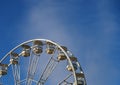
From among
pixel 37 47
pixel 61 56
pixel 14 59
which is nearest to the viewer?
pixel 61 56

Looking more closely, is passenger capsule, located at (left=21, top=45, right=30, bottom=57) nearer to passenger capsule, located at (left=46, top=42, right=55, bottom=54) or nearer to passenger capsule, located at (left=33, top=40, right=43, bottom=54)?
passenger capsule, located at (left=33, top=40, right=43, bottom=54)

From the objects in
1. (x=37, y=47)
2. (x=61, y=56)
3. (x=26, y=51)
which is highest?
(x=37, y=47)

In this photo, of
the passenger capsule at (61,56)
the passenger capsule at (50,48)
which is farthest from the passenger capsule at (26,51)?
the passenger capsule at (61,56)

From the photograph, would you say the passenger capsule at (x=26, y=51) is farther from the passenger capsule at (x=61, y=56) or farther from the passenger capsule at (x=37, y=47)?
the passenger capsule at (x=61, y=56)

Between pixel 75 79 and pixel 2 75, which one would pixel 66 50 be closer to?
pixel 75 79

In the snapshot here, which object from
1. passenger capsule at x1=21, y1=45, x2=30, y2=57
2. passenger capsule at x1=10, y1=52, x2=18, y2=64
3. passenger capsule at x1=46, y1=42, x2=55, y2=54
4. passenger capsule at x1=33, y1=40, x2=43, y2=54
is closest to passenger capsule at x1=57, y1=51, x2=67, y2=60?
passenger capsule at x1=46, y1=42, x2=55, y2=54

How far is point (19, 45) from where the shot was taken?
3391 cm

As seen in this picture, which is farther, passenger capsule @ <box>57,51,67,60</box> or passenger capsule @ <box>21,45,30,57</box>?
passenger capsule @ <box>21,45,30,57</box>

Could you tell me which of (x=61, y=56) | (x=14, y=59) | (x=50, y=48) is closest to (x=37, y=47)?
(x=50, y=48)

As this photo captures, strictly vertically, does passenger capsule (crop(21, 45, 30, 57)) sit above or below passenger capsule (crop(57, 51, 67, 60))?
above

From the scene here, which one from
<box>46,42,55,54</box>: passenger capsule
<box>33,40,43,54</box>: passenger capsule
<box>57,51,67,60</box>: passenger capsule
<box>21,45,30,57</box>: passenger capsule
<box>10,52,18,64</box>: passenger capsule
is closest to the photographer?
<box>57,51,67,60</box>: passenger capsule

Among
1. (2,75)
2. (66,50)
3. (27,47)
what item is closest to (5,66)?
(2,75)

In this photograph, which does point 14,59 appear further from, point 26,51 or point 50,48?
point 50,48

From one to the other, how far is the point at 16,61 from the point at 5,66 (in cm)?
121
